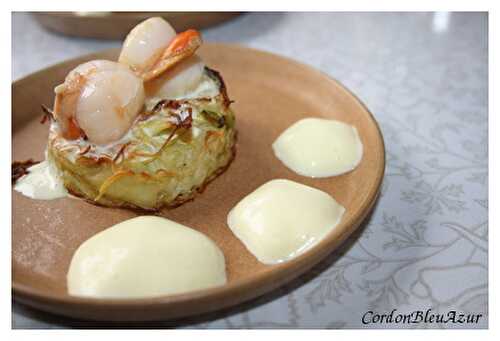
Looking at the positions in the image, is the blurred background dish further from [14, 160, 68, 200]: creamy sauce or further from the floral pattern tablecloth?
[14, 160, 68, 200]: creamy sauce

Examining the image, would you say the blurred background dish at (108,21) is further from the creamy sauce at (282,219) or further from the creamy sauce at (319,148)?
the creamy sauce at (282,219)

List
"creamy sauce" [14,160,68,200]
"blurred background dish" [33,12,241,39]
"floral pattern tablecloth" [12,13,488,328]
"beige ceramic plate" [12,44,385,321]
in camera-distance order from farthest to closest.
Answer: "blurred background dish" [33,12,241,39] → "creamy sauce" [14,160,68,200] → "floral pattern tablecloth" [12,13,488,328] → "beige ceramic plate" [12,44,385,321]

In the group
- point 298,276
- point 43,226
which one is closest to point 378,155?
point 298,276

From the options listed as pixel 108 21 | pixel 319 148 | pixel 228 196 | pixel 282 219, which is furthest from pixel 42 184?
pixel 108 21

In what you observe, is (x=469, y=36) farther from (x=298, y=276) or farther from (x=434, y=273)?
Answer: (x=298, y=276)

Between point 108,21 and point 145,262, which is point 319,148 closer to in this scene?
point 145,262

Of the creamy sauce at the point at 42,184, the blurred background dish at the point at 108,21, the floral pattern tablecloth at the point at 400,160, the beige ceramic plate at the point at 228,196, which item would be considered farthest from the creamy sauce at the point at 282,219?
the blurred background dish at the point at 108,21

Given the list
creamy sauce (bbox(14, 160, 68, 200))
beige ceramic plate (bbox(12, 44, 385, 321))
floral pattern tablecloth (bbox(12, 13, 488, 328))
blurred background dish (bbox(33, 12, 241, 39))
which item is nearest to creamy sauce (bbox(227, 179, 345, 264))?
beige ceramic plate (bbox(12, 44, 385, 321))
